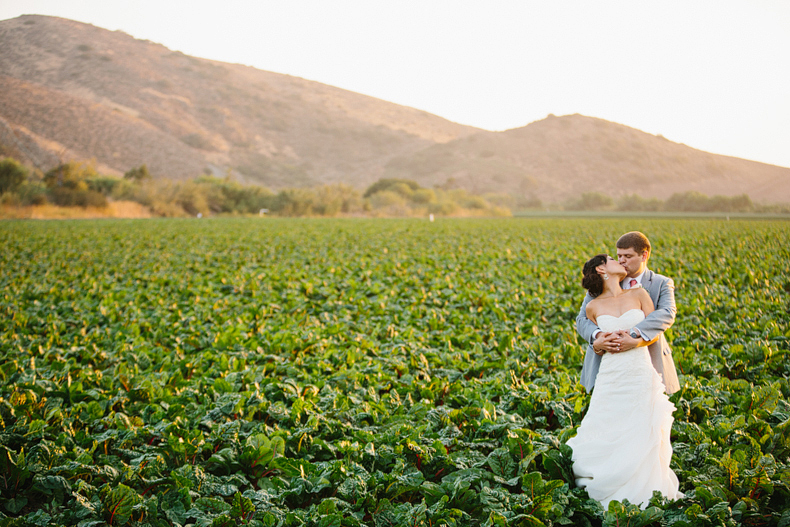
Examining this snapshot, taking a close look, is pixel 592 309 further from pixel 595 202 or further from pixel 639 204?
pixel 595 202

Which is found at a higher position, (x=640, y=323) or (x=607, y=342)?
(x=640, y=323)

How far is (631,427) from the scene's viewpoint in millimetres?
2551

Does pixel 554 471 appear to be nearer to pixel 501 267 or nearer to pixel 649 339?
pixel 649 339

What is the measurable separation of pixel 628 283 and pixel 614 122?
119 meters

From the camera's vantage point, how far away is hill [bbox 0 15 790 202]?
6594 centimetres

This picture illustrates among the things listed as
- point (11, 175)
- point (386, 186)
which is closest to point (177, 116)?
point (386, 186)

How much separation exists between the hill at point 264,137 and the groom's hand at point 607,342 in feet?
228

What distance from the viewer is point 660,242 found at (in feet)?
50.4

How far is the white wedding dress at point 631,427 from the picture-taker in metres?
2.55

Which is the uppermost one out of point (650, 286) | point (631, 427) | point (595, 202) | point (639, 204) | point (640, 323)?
point (639, 204)

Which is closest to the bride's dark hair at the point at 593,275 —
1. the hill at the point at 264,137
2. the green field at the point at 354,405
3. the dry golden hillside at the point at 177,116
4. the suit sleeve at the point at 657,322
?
the suit sleeve at the point at 657,322

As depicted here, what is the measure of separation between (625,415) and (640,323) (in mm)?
513

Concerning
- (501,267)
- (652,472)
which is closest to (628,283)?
(652,472)

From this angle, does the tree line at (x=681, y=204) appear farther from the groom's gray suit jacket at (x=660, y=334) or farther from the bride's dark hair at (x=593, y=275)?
the bride's dark hair at (x=593, y=275)
